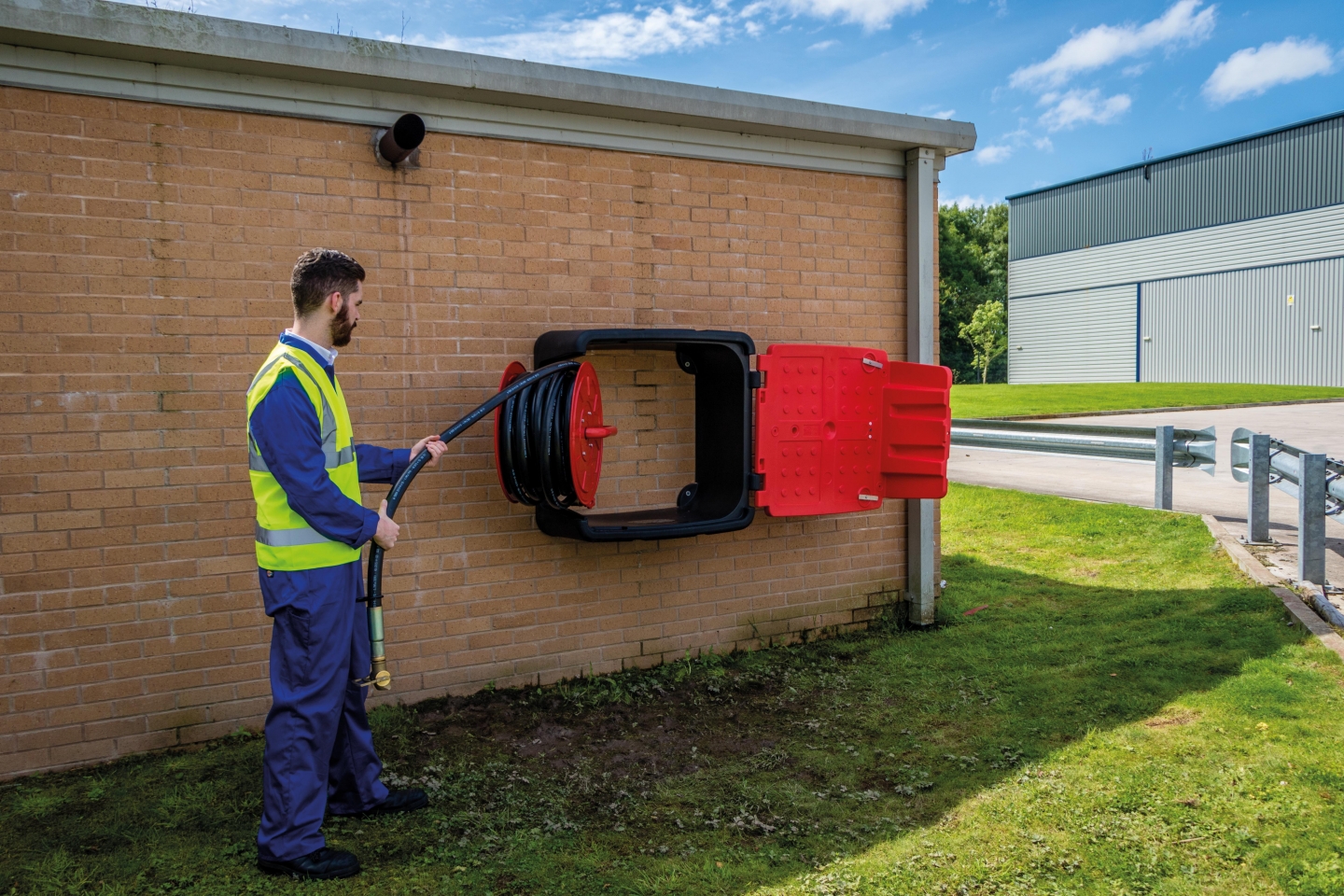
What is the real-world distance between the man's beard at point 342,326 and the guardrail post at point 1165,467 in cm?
825

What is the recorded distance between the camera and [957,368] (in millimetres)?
64688

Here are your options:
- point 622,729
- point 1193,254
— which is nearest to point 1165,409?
point 1193,254

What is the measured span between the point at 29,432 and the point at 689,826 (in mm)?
3297

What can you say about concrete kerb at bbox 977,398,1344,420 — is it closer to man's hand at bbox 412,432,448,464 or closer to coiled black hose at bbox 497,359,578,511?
coiled black hose at bbox 497,359,578,511

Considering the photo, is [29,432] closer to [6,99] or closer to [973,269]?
[6,99]

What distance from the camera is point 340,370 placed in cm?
466

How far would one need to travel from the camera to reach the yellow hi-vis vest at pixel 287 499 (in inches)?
132

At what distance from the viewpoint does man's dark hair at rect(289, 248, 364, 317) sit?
3480 millimetres

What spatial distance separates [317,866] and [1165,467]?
864 centimetres

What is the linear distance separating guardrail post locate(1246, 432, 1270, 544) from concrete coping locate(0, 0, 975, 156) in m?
3.99

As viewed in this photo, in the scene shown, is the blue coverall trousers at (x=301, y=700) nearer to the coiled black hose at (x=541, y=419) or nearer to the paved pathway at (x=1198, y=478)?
the coiled black hose at (x=541, y=419)

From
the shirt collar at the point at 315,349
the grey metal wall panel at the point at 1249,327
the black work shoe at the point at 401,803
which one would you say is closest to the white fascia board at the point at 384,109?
the shirt collar at the point at 315,349

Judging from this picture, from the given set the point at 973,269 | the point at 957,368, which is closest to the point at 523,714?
the point at 957,368

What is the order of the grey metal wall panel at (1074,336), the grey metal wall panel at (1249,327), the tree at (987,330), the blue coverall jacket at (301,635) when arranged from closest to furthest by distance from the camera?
1. the blue coverall jacket at (301,635)
2. the grey metal wall panel at (1249,327)
3. the grey metal wall panel at (1074,336)
4. the tree at (987,330)
